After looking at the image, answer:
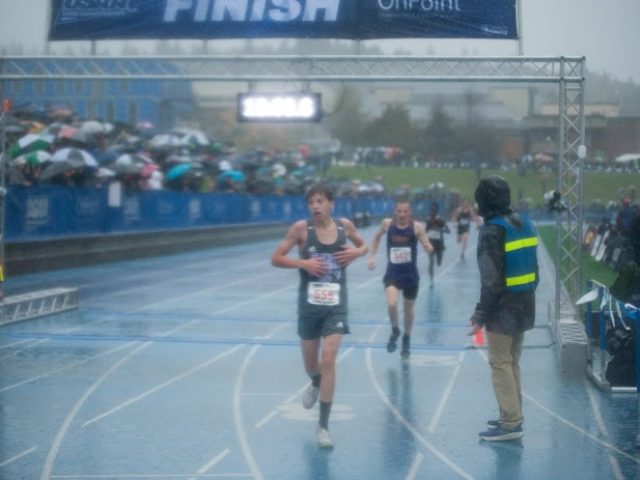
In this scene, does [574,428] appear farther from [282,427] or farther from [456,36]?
[456,36]

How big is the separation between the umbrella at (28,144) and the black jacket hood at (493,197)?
2683cm

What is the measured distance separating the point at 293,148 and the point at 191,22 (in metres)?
57.4

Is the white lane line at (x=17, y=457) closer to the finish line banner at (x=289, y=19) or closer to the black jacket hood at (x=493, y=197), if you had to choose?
the black jacket hood at (x=493, y=197)

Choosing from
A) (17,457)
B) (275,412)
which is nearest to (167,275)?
(275,412)

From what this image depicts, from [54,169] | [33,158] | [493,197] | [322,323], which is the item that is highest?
[33,158]

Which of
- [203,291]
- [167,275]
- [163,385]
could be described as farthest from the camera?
[167,275]

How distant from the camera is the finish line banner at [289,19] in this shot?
1727cm

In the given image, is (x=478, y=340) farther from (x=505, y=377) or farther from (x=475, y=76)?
(x=505, y=377)

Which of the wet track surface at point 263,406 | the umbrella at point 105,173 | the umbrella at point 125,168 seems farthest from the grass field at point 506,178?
the umbrella at point 105,173

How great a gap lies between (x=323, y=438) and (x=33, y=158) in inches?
996

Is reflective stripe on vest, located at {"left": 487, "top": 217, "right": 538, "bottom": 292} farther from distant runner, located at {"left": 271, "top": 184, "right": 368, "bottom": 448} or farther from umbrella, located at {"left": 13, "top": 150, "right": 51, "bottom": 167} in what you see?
umbrella, located at {"left": 13, "top": 150, "right": 51, "bottom": 167}

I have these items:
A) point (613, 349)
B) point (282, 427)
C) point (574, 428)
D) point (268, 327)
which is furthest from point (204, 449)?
point (268, 327)

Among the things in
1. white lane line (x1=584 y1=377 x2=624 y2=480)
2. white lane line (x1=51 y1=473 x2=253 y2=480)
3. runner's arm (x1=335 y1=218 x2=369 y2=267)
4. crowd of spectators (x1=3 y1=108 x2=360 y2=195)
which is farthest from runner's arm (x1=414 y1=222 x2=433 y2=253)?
crowd of spectators (x1=3 y1=108 x2=360 y2=195)

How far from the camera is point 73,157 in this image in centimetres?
3341
